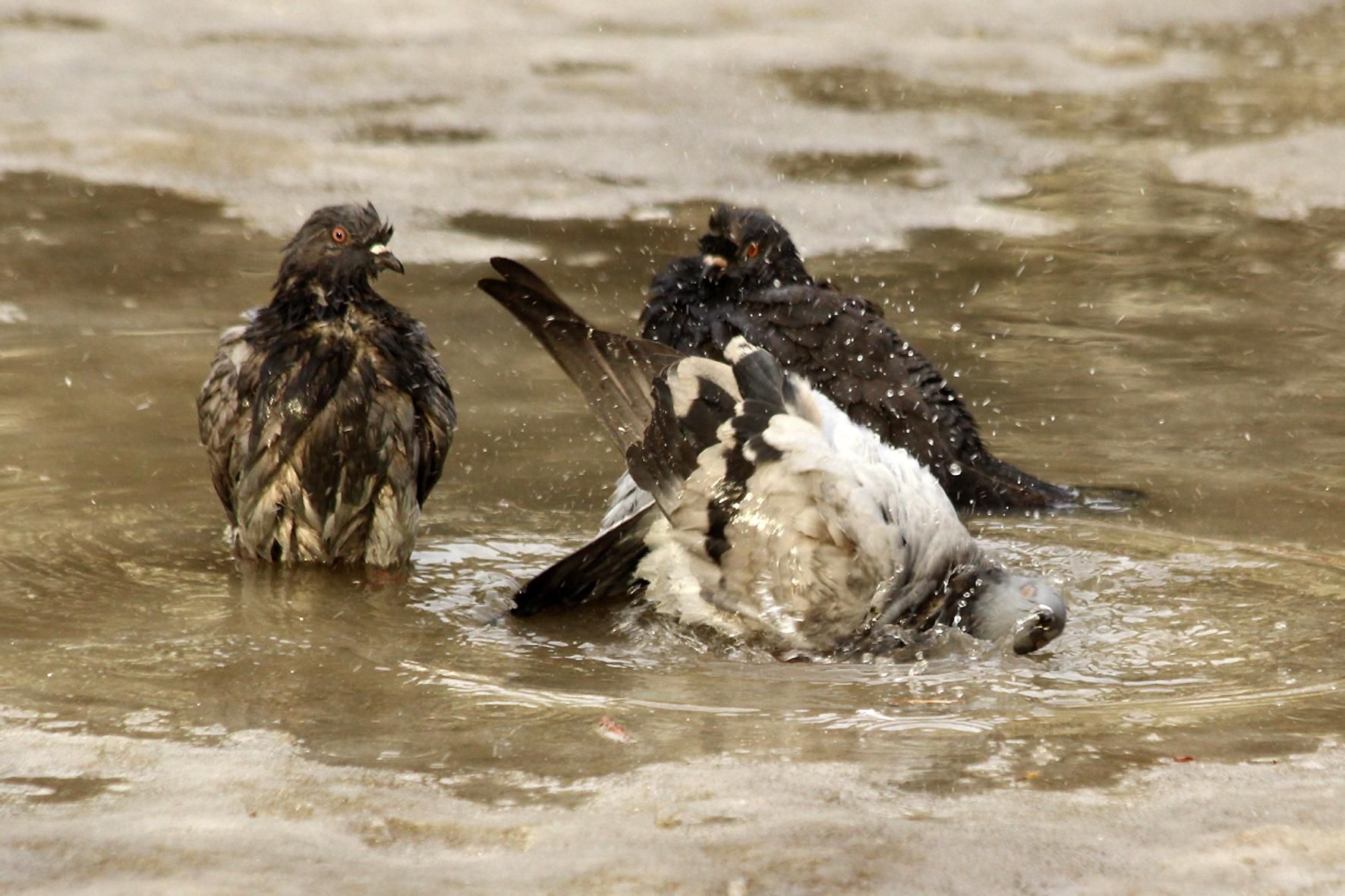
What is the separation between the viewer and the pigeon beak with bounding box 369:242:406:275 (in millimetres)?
5238

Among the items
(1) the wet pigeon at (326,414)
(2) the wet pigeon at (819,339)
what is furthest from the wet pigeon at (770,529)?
(2) the wet pigeon at (819,339)

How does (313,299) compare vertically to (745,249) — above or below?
below

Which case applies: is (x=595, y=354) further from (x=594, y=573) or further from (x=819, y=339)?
(x=819, y=339)

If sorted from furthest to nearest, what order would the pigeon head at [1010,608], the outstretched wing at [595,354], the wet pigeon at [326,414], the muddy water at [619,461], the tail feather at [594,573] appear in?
the wet pigeon at [326,414] < the outstretched wing at [595,354] < the tail feather at [594,573] < the pigeon head at [1010,608] < the muddy water at [619,461]

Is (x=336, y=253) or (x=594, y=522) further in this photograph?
(x=594, y=522)

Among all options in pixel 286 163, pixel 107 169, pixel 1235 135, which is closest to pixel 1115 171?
pixel 1235 135

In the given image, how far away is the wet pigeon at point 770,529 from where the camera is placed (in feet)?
14.8

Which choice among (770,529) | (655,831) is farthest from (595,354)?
(655,831)

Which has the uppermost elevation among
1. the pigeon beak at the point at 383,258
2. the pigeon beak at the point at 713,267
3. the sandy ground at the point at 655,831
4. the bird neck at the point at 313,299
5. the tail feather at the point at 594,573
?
the pigeon beak at the point at 383,258

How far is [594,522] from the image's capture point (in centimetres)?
572

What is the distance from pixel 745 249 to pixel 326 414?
1925 millimetres

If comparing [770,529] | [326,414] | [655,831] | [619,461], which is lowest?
[655,831]

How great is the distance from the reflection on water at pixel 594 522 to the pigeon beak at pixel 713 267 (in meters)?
0.74

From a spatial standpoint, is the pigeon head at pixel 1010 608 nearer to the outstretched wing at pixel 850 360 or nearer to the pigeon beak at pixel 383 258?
the outstretched wing at pixel 850 360
